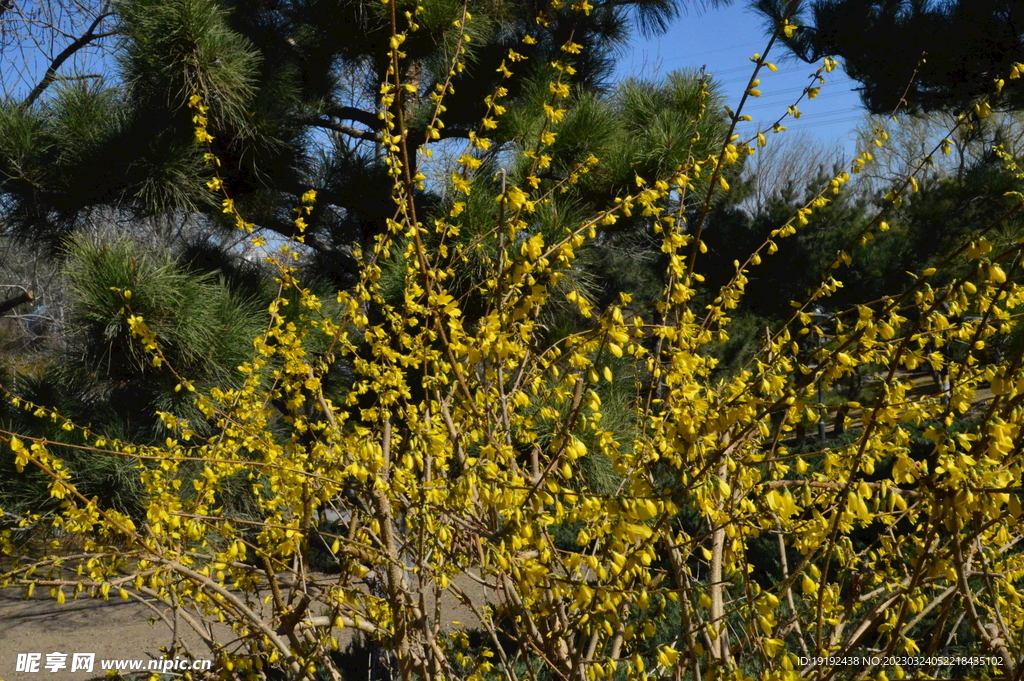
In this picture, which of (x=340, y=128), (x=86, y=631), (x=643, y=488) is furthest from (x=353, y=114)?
(x=86, y=631)

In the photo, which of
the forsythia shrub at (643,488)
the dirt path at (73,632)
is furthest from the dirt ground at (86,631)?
the forsythia shrub at (643,488)

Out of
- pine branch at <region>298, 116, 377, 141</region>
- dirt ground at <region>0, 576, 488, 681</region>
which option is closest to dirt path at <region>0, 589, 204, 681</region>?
dirt ground at <region>0, 576, 488, 681</region>

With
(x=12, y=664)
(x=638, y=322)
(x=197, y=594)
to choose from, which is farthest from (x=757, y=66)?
(x=12, y=664)

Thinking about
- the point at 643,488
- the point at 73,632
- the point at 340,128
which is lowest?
the point at 73,632

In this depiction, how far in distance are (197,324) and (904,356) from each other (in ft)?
8.39

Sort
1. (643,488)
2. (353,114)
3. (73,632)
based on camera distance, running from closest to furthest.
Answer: (643,488) < (353,114) < (73,632)

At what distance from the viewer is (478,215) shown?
3.11 m

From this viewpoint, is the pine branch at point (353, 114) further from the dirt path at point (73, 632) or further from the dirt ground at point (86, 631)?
the dirt path at point (73, 632)

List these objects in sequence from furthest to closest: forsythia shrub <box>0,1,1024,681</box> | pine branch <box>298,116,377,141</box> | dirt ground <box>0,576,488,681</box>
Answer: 1. dirt ground <box>0,576,488,681</box>
2. pine branch <box>298,116,377,141</box>
3. forsythia shrub <box>0,1,1024,681</box>

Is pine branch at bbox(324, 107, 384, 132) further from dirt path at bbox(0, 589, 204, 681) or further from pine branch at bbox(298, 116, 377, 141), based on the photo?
dirt path at bbox(0, 589, 204, 681)

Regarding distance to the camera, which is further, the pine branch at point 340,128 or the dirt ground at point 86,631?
the dirt ground at point 86,631

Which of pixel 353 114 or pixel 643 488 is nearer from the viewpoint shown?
pixel 643 488

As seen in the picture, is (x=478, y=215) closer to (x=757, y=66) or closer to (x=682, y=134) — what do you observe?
(x=682, y=134)

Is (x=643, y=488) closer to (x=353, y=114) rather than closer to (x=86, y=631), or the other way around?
(x=353, y=114)
